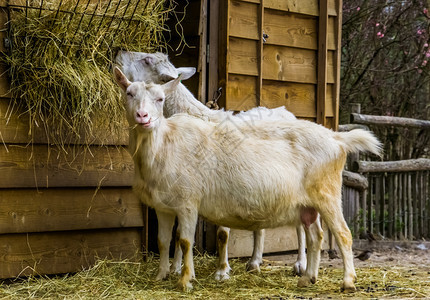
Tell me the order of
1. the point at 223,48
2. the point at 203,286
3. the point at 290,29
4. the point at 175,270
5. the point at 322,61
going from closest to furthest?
1. the point at 203,286
2. the point at 175,270
3. the point at 223,48
4. the point at 290,29
5. the point at 322,61

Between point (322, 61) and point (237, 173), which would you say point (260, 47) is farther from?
point (237, 173)

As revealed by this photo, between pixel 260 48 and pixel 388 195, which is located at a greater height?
pixel 260 48

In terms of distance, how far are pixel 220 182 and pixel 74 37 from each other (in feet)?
5.87

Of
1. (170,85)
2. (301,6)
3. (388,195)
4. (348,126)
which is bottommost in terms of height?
(388,195)

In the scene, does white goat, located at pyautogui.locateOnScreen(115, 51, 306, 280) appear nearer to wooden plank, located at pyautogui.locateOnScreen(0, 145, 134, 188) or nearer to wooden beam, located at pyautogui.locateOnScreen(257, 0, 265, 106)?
wooden beam, located at pyautogui.locateOnScreen(257, 0, 265, 106)

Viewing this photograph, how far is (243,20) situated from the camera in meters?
7.57

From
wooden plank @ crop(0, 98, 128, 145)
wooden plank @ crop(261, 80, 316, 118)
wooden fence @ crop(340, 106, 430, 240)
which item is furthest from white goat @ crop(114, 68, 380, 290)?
wooden fence @ crop(340, 106, 430, 240)

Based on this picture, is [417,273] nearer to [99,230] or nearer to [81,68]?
[99,230]

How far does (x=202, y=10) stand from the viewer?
7.38 m

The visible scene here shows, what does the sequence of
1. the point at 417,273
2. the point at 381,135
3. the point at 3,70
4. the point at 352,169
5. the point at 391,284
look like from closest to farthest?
the point at 3,70 → the point at 391,284 → the point at 417,273 → the point at 352,169 → the point at 381,135

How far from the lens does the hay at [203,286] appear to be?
564 cm

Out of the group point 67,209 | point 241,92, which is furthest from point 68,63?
point 241,92

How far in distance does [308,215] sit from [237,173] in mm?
775

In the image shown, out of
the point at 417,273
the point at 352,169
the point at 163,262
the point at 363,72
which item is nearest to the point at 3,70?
the point at 163,262
